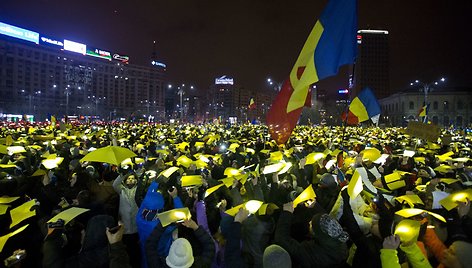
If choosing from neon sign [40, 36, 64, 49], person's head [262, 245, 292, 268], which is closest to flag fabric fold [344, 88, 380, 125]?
person's head [262, 245, 292, 268]

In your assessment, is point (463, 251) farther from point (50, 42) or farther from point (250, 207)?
point (50, 42)

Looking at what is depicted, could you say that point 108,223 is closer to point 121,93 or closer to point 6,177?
point 6,177

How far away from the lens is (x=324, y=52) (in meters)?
7.85

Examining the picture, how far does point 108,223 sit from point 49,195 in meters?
3.11

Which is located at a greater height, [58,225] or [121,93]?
[121,93]

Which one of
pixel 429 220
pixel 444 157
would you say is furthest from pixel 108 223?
pixel 444 157

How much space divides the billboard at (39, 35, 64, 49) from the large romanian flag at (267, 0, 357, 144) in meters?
104

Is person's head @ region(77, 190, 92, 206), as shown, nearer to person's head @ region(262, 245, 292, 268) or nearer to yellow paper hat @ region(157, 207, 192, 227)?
yellow paper hat @ region(157, 207, 192, 227)

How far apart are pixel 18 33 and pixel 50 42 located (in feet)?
36.8

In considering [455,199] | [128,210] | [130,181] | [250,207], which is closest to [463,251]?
[455,199]

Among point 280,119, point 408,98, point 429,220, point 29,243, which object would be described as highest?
point 408,98

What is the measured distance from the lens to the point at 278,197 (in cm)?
647

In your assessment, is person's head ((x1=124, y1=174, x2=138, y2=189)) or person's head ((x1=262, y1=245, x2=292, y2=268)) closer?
person's head ((x1=262, y1=245, x2=292, y2=268))

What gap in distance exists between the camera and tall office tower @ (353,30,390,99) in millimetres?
154875
